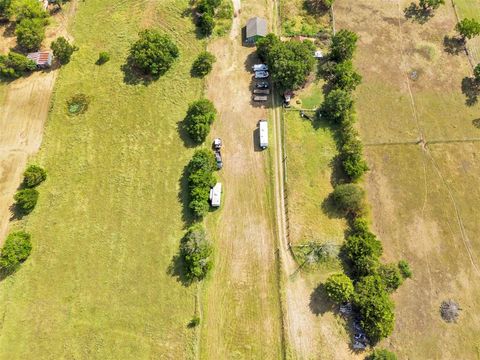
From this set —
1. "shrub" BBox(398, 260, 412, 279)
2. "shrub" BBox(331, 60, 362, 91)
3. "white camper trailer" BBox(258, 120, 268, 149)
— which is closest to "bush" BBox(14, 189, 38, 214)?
"white camper trailer" BBox(258, 120, 268, 149)

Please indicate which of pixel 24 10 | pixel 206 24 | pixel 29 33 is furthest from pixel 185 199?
pixel 24 10

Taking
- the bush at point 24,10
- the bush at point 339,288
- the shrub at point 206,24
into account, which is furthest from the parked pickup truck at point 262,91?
the bush at point 24,10

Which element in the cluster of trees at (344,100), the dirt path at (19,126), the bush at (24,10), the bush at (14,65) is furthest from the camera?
the bush at (24,10)

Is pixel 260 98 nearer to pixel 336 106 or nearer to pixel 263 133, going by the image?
pixel 263 133

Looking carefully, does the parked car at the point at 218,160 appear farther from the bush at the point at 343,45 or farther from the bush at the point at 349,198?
the bush at the point at 343,45

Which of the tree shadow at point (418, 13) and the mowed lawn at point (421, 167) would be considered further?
the tree shadow at point (418, 13)

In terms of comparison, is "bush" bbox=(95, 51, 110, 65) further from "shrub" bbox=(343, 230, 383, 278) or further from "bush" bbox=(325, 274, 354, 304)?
"bush" bbox=(325, 274, 354, 304)
